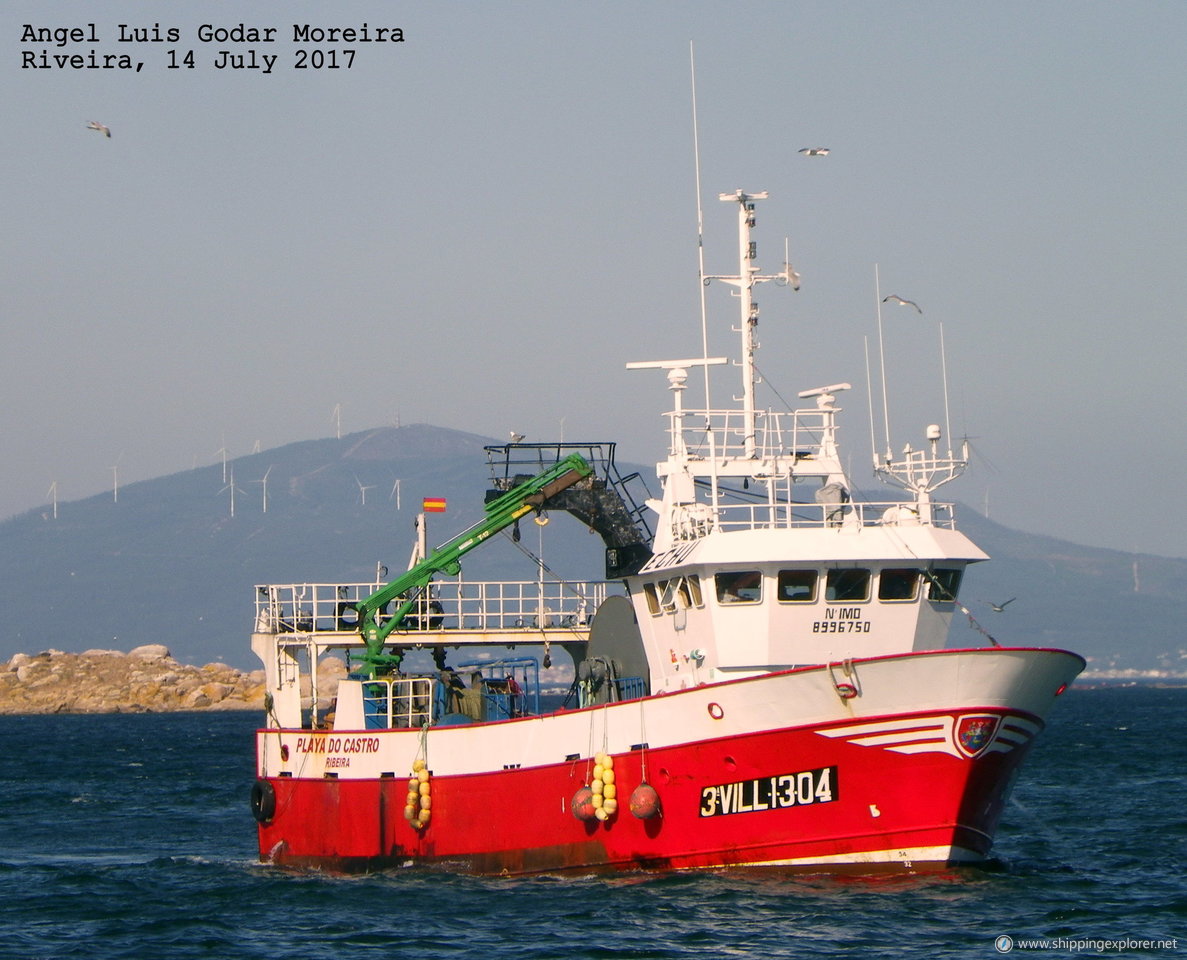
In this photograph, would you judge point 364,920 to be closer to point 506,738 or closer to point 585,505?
point 506,738

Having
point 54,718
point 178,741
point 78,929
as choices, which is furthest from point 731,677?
point 54,718

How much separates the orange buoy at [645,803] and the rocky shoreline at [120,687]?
12679cm

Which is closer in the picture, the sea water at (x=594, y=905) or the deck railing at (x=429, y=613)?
the sea water at (x=594, y=905)

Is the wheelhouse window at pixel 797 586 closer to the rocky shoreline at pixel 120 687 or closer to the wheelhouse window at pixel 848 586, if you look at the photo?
the wheelhouse window at pixel 848 586

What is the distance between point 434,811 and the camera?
28.9m

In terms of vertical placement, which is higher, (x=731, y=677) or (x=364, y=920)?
(x=731, y=677)

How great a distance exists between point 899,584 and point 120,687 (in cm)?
13858

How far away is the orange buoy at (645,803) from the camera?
24656 millimetres

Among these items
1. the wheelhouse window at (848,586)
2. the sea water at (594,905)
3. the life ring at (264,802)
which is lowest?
the sea water at (594,905)

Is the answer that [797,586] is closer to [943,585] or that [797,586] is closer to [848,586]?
[848,586]

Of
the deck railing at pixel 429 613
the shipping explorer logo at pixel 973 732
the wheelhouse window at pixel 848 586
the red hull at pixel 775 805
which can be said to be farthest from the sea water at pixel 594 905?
the deck railing at pixel 429 613

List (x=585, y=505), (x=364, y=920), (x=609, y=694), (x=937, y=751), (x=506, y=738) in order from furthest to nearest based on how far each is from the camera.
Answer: (x=585, y=505)
(x=609, y=694)
(x=506, y=738)
(x=364, y=920)
(x=937, y=751)

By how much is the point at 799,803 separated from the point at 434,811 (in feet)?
24.7

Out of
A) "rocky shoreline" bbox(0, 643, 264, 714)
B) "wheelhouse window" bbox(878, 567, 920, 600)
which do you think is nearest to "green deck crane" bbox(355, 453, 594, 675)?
"wheelhouse window" bbox(878, 567, 920, 600)
